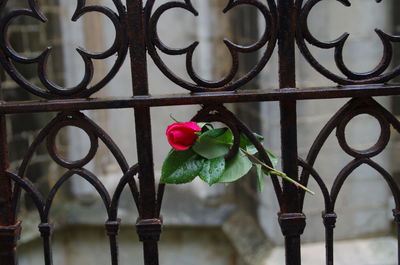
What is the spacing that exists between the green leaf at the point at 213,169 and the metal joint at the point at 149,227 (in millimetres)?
123

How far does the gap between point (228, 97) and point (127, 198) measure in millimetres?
2194

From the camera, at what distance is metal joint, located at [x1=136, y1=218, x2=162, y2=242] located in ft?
3.18

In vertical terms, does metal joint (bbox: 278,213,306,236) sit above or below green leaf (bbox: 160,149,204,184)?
below

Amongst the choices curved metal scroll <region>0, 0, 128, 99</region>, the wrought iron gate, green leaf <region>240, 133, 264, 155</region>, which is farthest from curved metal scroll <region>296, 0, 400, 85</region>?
curved metal scroll <region>0, 0, 128, 99</region>

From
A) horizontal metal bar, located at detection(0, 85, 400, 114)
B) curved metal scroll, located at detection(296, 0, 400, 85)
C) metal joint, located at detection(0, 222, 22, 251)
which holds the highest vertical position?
curved metal scroll, located at detection(296, 0, 400, 85)

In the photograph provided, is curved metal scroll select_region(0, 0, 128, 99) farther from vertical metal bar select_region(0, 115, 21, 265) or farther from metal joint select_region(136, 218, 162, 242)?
metal joint select_region(136, 218, 162, 242)

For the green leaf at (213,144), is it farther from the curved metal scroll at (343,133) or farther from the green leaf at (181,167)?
the curved metal scroll at (343,133)

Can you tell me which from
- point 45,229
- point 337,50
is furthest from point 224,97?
point 45,229

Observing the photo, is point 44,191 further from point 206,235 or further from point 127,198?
point 206,235

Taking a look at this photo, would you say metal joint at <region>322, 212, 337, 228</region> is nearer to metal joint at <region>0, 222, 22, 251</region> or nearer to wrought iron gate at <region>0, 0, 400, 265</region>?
wrought iron gate at <region>0, 0, 400, 265</region>

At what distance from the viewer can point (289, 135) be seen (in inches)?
37.2

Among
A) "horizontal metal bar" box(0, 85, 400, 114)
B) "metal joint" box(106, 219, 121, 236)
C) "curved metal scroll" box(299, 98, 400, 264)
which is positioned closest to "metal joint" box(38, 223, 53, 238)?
"metal joint" box(106, 219, 121, 236)

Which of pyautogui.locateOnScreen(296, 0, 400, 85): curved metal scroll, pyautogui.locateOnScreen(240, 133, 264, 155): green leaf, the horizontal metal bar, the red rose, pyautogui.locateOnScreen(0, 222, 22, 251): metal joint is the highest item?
pyautogui.locateOnScreen(296, 0, 400, 85): curved metal scroll

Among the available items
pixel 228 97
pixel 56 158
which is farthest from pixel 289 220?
pixel 56 158
